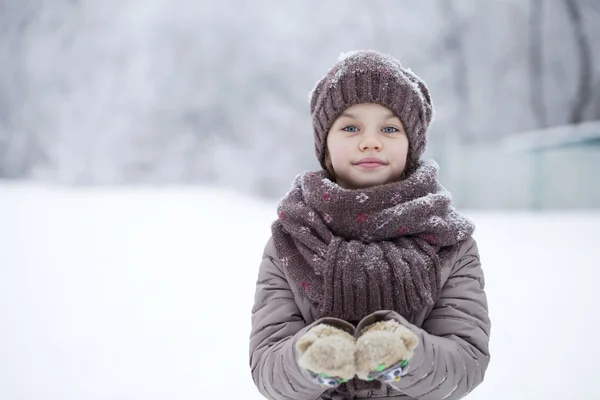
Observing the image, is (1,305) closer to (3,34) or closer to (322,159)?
(322,159)

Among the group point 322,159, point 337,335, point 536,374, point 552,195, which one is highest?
point 552,195

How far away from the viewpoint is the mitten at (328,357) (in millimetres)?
651

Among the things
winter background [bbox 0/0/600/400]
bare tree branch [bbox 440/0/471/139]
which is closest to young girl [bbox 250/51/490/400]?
winter background [bbox 0/0/600/400]

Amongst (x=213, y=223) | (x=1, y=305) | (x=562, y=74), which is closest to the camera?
(x=1, y=305)

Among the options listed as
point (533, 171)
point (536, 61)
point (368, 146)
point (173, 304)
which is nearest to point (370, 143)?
point (368, 146)

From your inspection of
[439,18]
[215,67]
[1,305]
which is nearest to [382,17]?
[439,18]

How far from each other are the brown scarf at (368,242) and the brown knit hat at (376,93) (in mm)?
106

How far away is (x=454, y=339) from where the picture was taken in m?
0.82

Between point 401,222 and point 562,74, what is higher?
point 562,74

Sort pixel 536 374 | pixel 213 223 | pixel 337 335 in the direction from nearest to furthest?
1. pixel 337 335
2. pixel 536 374
3. pixel 213 223

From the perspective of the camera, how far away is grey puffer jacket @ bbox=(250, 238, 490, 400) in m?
0.75

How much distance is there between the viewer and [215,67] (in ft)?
24.9

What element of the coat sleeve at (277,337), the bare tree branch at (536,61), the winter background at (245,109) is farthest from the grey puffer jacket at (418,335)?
the bare tree branch at (536,61)

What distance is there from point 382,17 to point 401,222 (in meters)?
7.34
